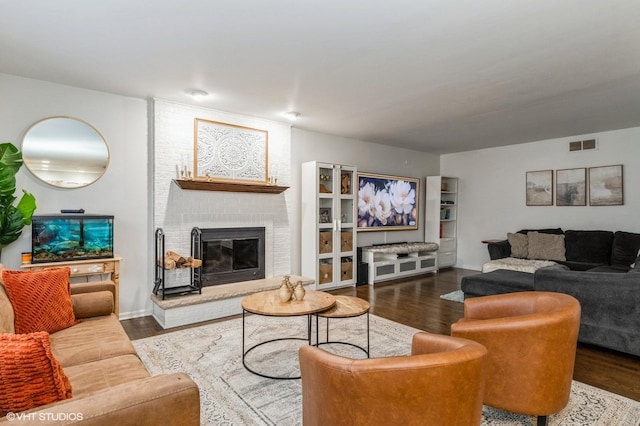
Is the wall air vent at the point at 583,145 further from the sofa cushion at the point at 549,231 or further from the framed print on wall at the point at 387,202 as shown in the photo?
the framed print on wall at the point at 387,202

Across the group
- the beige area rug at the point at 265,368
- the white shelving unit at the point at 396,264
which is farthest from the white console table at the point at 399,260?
the beige area rug at the point at 265,368

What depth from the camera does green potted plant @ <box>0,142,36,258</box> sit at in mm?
3105

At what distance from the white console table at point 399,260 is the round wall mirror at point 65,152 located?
13.8 ft

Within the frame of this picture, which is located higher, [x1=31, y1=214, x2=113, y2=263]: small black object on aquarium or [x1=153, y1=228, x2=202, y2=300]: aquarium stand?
[x1=31, y1=214, x2=113, y2=263]: small black object on aquarium

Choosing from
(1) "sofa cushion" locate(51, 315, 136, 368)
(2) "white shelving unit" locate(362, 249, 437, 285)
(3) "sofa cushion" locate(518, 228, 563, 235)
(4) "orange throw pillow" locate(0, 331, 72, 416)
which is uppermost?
(3) "sofa cushion" locate(518, 228, 563, 235)

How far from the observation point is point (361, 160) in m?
6.45

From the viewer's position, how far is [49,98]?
11.8 ft

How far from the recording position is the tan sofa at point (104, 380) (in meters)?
1.06

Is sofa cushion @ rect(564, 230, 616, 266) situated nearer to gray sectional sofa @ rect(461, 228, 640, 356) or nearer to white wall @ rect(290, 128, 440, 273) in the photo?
gray sectional sofa @ rect(461, 228, 640, 356)

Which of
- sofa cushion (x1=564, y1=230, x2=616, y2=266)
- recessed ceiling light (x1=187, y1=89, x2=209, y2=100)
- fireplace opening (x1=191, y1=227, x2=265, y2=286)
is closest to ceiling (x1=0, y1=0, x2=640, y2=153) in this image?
recessed ceiling light (x1=187, y1=89, x2=209, y2=100)

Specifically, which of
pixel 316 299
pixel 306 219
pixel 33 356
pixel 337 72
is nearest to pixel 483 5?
pixel 337 72

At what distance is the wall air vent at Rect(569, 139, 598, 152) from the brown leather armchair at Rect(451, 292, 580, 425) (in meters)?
5.15

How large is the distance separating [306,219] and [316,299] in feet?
8.38

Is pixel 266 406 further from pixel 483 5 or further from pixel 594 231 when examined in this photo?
pixel 594 231
